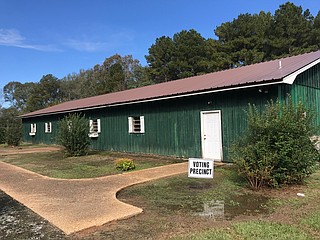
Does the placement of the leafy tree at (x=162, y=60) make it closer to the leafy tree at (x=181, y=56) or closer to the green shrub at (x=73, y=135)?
the leafy tree at (x=181, y=56)

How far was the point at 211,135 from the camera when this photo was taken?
11.0 metres

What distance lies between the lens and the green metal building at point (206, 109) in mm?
9633

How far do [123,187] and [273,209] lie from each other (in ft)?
11.3

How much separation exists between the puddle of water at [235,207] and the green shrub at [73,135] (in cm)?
970

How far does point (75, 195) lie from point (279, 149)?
452 centimetres

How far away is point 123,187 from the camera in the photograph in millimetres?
7117

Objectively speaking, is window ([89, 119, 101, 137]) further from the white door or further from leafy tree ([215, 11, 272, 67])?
leafy tree ([215, 11, 272, 67])

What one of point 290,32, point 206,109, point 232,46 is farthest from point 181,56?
→ point 206,109

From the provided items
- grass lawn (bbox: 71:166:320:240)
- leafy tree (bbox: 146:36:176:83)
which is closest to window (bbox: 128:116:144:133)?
grass lawn (bbox: 71:166:320:240)

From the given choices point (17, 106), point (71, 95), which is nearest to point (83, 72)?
point (71, 95)

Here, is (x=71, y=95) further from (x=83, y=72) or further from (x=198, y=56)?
(x=198, y=56)

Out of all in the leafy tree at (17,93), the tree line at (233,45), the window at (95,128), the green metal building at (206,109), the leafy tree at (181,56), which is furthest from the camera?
the leafy tree at (17,93)

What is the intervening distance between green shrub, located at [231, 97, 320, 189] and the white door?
13.0 ft

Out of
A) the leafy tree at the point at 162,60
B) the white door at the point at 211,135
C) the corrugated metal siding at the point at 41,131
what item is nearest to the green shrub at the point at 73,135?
the white door at the point at 211,135
